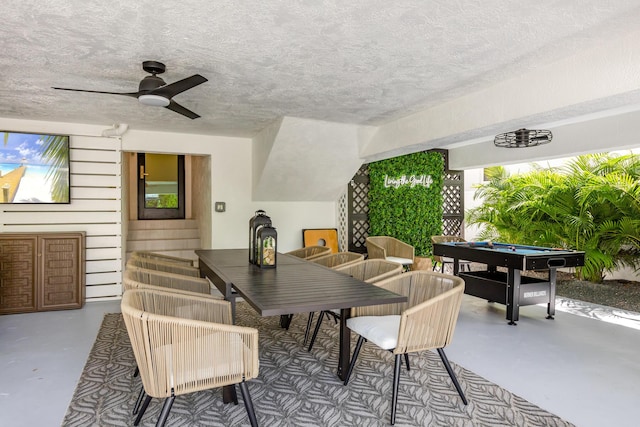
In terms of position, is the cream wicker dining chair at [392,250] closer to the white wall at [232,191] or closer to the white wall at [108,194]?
the white wall at [232,191]

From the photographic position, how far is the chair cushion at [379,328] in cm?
241

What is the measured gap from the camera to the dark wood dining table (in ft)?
6.88

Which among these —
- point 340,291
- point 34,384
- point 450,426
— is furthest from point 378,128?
point 34,384

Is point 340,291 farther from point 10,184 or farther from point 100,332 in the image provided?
point 10,184

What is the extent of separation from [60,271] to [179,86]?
327cm

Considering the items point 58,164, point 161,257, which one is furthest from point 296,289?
point 58,164

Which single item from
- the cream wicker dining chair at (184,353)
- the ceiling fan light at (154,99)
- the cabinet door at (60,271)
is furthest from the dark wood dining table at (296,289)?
the cabinet door at (60,271)

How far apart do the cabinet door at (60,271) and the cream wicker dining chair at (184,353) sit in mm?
3367

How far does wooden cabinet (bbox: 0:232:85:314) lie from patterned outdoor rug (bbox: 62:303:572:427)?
1850 millimetres

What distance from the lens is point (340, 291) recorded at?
2.40 metres

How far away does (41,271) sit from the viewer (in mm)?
4738

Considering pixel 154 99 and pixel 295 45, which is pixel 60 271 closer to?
pixel 154 99

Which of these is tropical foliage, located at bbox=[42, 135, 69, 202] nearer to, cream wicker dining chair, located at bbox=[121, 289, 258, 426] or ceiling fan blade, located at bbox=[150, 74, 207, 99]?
ceiling fan blade, located at bbox=[150, 74, 207, 99]

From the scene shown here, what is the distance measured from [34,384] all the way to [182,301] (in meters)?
1.39
